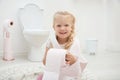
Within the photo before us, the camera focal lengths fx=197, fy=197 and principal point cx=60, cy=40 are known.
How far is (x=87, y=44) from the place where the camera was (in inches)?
116

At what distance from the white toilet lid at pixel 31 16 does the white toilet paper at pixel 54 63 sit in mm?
1593

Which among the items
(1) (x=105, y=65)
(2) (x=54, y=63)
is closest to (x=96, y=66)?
(1) (x=105, y=65)

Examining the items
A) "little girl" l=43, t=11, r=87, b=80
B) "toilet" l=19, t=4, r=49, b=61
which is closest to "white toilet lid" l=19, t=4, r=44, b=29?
"toilet" l=19, t=4, r=49, b=61

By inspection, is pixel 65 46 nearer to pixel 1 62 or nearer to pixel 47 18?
pixel 1 62

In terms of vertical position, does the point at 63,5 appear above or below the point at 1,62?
above

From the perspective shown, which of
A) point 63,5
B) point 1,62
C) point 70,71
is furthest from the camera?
point 63,5

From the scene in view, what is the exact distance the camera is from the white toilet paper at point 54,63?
1155mm

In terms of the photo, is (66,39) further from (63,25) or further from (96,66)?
(96,66)

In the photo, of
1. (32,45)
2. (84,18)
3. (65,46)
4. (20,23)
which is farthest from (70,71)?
(84,18)

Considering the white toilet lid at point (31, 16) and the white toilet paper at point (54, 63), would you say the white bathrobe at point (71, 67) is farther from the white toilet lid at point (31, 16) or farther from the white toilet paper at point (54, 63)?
the white toilet lid at point (31, 16)

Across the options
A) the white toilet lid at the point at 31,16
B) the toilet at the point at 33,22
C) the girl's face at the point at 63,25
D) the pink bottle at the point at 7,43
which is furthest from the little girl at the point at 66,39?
the white toilet lid at the point at 31,16

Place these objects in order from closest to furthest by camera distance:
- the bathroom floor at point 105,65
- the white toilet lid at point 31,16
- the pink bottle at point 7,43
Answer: the bathroom floor at point 105,65
the pink bottle at point 7,43
the white toilet lid at point 31,16

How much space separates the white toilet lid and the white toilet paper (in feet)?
5.23

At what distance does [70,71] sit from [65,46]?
0.55ft
